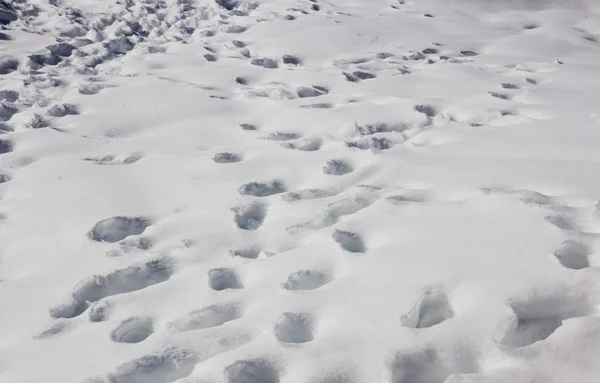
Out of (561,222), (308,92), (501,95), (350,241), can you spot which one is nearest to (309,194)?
(350,241)

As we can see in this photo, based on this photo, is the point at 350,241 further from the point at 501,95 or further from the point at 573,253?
the point at 501,95

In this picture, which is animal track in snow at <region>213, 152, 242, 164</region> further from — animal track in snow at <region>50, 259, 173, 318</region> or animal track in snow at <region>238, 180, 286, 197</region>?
animal track in snow at <region>50, 259, 173, 318</region>

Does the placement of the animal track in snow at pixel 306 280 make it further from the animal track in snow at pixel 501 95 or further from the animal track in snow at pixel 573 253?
the animal track in snow at pixel 501 95

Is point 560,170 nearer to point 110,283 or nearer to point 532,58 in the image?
point 110,283

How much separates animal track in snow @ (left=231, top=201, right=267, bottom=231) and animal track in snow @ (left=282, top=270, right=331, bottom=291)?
1.47 ft

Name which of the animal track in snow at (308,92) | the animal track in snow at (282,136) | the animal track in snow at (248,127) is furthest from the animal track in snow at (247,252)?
the animal track in snow at (308,92)

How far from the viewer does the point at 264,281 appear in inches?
86.1

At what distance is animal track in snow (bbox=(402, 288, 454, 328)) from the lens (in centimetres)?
193

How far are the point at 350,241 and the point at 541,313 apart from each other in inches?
30.7

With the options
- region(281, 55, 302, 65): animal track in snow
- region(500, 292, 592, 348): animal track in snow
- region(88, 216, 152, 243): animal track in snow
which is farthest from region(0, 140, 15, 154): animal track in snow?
region(500, 292, 592, 348): animal track in snow

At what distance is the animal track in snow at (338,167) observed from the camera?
117 inches

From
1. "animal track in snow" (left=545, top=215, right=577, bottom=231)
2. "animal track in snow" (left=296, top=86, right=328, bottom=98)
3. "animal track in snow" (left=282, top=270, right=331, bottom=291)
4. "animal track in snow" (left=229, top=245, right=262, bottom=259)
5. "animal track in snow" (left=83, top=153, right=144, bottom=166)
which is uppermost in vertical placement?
"animal track in snow" (left=545, top=215, right=577, bottom=231)

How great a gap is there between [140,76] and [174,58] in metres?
0.46

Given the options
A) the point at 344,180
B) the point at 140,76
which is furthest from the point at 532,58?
the point at 140,76
